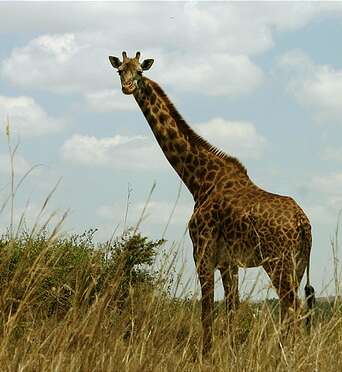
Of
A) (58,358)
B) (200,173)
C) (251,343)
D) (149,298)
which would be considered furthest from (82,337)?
(200,173)

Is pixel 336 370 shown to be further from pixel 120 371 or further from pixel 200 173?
pixel 200 173

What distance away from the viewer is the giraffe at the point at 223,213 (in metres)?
9.34

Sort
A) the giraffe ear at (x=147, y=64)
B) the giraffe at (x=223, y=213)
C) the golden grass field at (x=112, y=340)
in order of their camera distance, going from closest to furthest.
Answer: the golden grass field at (x=112, y=340)
the giraffe at (x=223, y=213)
the giraffe ear at (x=147, y=64)

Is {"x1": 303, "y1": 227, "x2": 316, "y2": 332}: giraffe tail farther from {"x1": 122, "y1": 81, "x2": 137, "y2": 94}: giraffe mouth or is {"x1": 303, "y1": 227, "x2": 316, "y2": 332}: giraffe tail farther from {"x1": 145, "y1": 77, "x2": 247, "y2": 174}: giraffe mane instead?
{"x1": 122, "y1": 81, "x2": 137, "y2": 94}: giraffe mouth

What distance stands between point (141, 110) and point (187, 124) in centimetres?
58

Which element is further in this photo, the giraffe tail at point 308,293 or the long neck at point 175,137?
the long neck at point 175,137

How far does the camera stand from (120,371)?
17.4 ft

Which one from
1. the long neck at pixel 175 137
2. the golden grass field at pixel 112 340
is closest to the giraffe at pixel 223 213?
the long neck at pixel 175 137

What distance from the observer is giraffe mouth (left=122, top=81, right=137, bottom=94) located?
34.8ft

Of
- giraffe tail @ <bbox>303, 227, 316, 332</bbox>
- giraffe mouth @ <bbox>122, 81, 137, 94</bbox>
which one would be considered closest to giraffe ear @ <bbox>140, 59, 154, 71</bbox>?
giraffe mouth @ <bbox>122, 81, 137, 94</bbox>

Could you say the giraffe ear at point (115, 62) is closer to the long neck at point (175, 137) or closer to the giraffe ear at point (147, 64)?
the giraffe ear at point (147, 64)

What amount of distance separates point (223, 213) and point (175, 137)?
4.51 ft

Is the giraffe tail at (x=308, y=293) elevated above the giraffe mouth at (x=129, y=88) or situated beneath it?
situated beneath

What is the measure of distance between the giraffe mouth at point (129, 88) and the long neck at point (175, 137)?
0.13m
